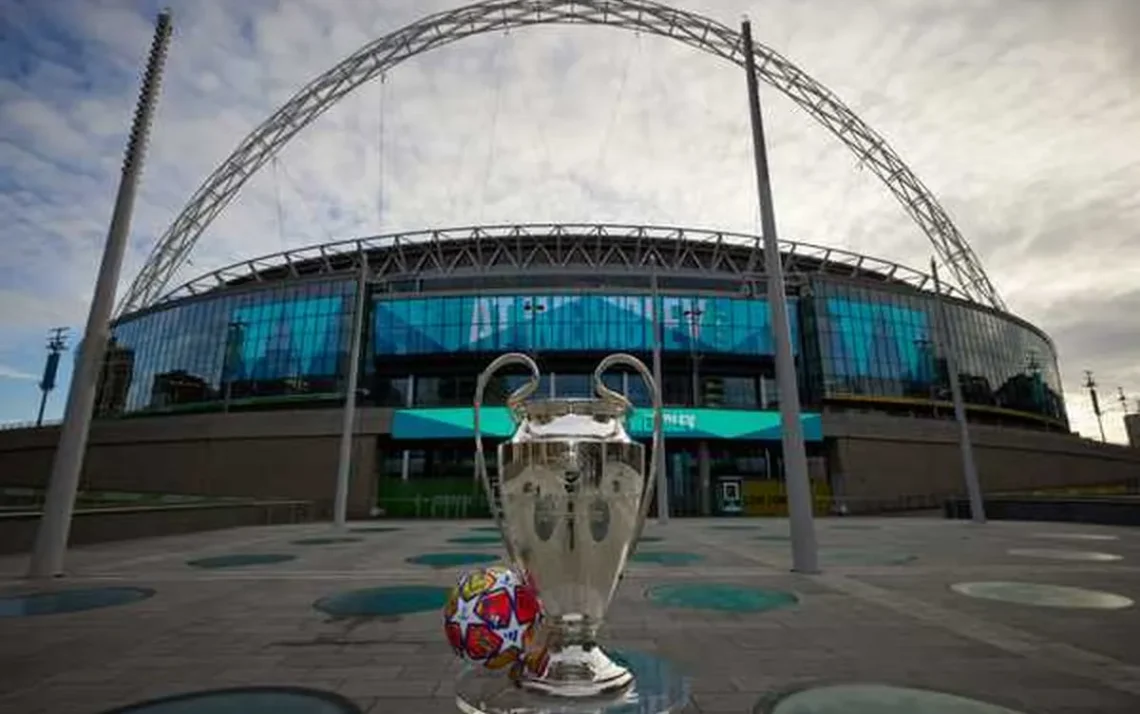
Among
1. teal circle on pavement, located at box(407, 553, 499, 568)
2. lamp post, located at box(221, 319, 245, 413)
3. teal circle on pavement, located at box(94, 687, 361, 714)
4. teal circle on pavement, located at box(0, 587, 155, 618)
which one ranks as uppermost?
lamp post, located at box(221, 319, 245, 413)

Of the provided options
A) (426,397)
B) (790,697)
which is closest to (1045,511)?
(790,697)

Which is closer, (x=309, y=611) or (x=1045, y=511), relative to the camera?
(x=309, y=611)

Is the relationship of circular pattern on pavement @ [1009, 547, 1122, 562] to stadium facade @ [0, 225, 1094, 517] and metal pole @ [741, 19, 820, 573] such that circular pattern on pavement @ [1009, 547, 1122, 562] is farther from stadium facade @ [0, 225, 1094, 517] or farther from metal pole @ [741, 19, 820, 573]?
stadium facade @ [0, 225, 1094, 517]

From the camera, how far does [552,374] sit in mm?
47031

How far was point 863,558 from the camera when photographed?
11.1 meters

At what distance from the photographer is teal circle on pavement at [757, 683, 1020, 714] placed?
3201mm

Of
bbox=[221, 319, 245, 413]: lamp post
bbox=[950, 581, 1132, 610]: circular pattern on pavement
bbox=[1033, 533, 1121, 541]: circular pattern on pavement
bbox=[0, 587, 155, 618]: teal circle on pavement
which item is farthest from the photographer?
bbox=[221, 319, 245, 413]: lamp post

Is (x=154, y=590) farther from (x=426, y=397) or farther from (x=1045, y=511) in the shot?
(x=426, y=397)

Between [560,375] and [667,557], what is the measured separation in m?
35.8

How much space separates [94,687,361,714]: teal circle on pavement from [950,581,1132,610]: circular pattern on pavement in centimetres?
734

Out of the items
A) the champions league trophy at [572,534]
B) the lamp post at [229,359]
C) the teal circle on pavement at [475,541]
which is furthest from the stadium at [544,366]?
the champions league trophy at [572,534]

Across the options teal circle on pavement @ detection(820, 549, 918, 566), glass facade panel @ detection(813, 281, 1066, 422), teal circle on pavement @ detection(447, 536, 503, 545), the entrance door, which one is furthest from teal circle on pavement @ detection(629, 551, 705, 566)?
glass facade panel @ detection(813, 281, 1066, 422)

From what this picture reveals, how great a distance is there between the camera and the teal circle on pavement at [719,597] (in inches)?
253

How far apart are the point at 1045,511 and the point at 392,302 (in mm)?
44347
